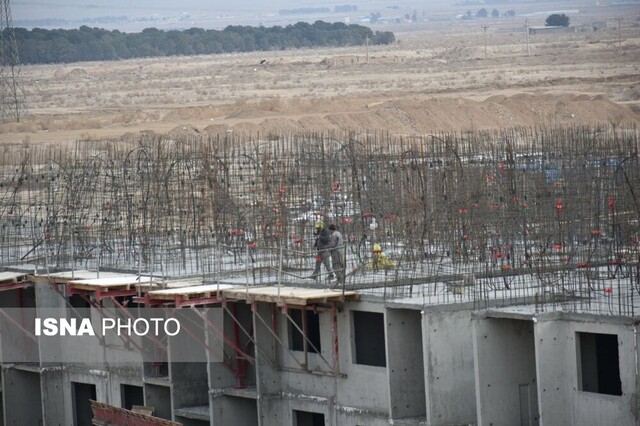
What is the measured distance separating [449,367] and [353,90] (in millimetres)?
85711

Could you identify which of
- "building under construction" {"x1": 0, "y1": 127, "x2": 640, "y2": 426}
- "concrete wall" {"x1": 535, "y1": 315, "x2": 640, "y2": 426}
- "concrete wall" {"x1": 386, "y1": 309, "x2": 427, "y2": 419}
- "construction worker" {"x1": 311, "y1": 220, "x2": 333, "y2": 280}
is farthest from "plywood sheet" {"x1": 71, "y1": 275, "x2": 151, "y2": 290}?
"concrete wall" {"x1": 535, "y1": 315, "x2": 640, "y2": 426}

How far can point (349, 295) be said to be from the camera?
2341 centimetres

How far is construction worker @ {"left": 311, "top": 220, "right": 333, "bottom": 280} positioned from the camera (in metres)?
24.9

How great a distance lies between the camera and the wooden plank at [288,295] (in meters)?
23.2

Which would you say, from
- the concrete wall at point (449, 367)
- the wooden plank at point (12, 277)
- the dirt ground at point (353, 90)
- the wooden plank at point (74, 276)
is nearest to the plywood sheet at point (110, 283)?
the wooden plank at point (74, 276)

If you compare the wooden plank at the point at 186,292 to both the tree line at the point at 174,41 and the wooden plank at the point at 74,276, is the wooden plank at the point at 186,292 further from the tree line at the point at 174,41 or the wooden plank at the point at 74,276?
the tree line at the point at 174,41

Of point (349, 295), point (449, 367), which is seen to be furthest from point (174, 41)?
point (449, 367)

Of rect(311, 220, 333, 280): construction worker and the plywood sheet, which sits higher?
rect(311, 220, 333, 280): construction worker

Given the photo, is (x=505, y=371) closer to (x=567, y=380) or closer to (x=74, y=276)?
(x=567, y=380)

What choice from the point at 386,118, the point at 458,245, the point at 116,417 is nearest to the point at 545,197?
the point at 458,245

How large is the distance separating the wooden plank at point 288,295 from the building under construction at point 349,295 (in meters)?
0.05

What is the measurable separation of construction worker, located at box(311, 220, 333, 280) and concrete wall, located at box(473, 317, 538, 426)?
13.5 ft

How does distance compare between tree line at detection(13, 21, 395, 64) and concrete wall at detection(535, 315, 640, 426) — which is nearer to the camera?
concrete wall at detection(535, 315, 640, 426)

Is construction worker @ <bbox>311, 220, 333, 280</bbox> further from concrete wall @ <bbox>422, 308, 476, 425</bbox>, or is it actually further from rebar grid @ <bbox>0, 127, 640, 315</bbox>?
concrete wall @ <bbox>422, 308, 476, 425</bbox>
